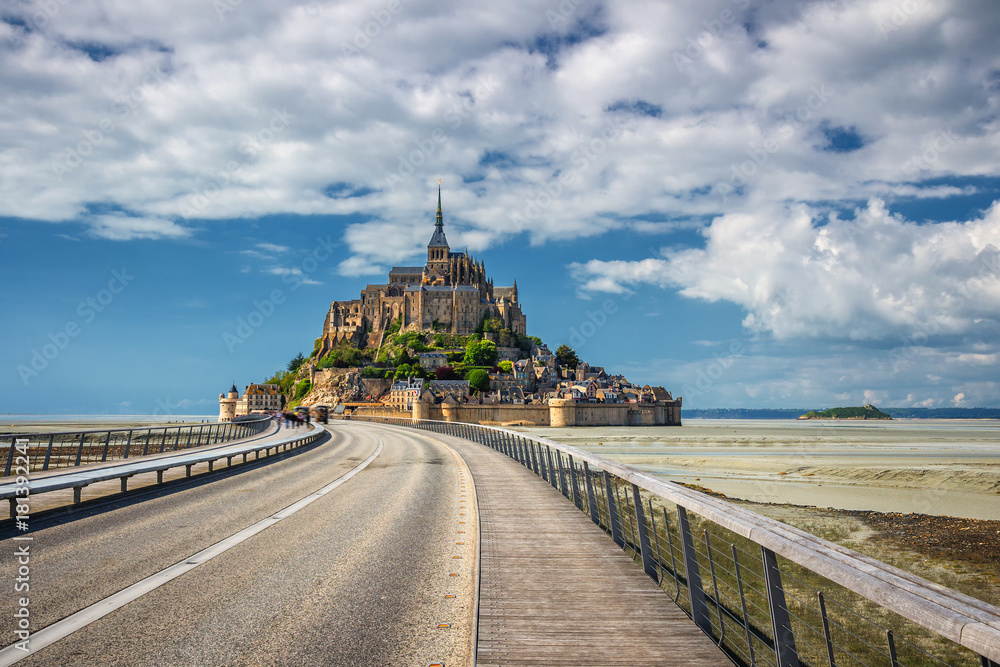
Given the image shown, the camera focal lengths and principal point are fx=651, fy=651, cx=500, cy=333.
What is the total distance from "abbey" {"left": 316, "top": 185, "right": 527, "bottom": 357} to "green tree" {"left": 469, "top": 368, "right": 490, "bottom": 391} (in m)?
22.5

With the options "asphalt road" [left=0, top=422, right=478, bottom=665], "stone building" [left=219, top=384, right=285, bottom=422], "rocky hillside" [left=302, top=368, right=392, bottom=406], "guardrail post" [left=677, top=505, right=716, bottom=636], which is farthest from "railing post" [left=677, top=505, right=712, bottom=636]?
"stone building" [left=219, top=384, right=285, bottom=422]

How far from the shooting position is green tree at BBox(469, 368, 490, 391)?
132 m

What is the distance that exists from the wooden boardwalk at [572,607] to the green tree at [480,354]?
437ft

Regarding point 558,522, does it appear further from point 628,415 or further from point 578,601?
point 628,415

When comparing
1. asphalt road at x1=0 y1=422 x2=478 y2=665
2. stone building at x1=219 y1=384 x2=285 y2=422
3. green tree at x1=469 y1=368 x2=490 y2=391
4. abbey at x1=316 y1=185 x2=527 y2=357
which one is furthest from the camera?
abbey at x1=316 y1=185 x2=527 y2=357

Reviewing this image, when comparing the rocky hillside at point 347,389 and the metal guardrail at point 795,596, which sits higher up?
the rocky hillside at point 347,389

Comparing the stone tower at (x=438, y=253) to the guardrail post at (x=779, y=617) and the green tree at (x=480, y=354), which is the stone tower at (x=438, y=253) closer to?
the green tree at (x=480, y=354)

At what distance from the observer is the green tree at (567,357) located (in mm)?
162500

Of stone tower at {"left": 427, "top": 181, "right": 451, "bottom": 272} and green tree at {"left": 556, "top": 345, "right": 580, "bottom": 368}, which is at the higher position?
stone tower at {"left": 427, "top": 181, "right": 451, "bottom": 272}

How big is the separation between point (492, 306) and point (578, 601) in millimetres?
153950

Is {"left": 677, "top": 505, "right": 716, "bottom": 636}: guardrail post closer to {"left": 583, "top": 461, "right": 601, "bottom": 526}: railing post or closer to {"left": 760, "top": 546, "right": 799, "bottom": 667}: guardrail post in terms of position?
{"left": 760, "top": 546, "right": 799, "bottom": 667}: guardrail post

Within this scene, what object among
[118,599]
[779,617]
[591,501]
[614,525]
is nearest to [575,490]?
[591,501]

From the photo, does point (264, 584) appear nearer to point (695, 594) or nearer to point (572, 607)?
point (572, 607)

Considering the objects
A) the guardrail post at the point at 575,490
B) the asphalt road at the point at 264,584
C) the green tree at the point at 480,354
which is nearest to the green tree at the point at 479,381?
the green tree at the point at 480,354
